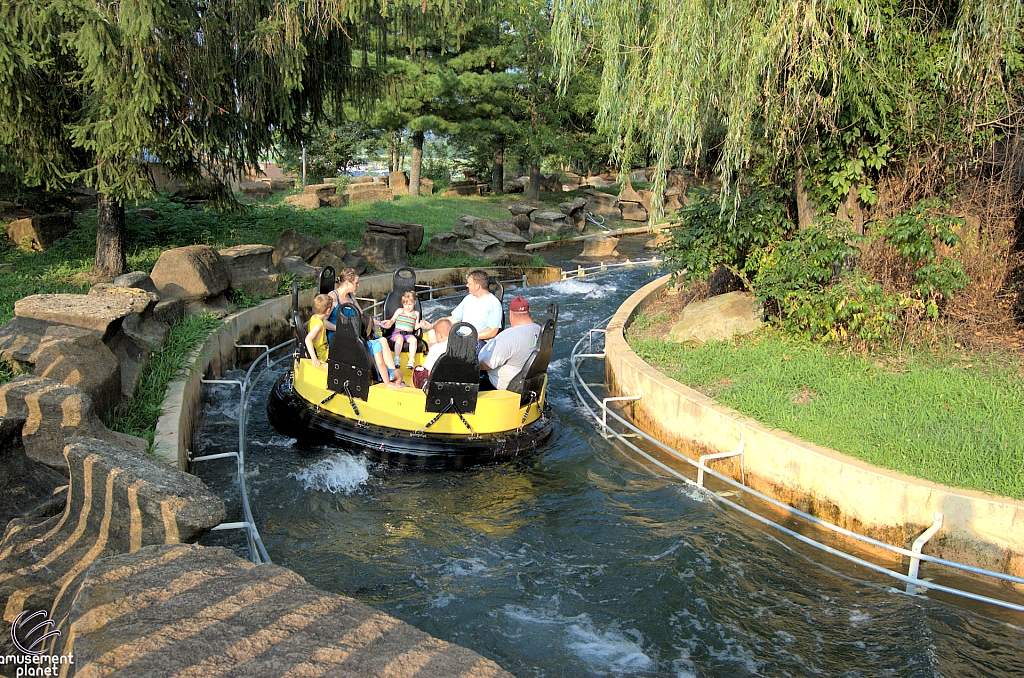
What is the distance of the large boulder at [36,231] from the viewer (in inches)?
489

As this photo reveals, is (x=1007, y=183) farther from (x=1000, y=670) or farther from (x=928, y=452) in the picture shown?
(x=1000, y=670)

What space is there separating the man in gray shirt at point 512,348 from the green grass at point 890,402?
65.6 inches

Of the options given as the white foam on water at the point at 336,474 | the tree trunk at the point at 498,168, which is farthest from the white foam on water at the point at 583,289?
the tree trunk at the point at 498,168

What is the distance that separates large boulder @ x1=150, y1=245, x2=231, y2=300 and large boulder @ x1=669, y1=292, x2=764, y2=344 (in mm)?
5999

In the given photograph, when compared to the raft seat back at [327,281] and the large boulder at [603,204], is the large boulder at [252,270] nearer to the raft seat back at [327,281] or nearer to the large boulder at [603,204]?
the raft seat back at [327,281]

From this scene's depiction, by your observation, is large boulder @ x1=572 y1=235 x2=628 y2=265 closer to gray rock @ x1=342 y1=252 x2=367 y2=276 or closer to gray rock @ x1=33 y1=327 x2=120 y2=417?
gray rock @ x1=342 y1=252 x2=367 y2=276

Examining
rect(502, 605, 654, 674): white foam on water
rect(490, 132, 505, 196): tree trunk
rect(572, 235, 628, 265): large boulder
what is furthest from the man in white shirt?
rect(490, 132, 505, 196): tree trunk

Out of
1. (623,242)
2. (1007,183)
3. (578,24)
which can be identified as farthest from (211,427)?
(623,242)

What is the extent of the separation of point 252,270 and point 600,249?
451 inches

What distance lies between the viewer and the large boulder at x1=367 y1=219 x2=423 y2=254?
15898 millimetres

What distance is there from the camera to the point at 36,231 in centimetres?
1245

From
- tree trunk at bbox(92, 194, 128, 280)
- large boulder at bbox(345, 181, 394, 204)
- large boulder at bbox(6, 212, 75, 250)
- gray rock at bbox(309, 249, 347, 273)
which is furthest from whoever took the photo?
large boulder at bbox(345, 181, 394, 204)

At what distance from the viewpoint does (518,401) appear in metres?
7.14

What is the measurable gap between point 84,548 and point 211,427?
4.33 metres
